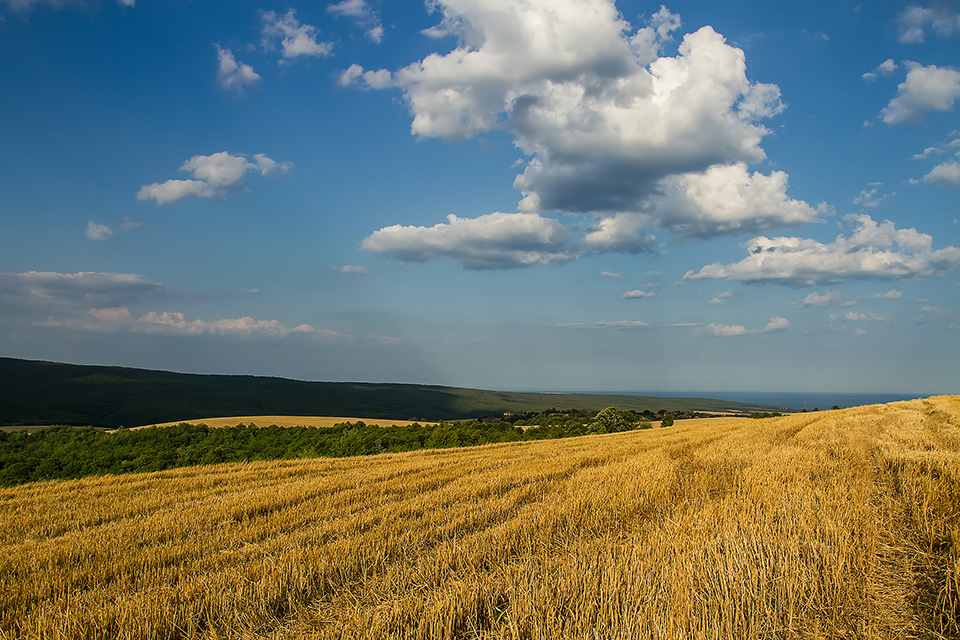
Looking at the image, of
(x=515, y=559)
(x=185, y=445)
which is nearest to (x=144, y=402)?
(x=185, y=445)

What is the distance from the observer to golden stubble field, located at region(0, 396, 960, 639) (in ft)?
13.8

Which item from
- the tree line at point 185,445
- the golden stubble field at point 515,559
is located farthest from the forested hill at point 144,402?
the golden stubble field at point 515,559

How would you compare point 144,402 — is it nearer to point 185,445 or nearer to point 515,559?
point 185,445

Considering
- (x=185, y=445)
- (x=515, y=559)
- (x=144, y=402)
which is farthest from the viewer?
(x=144, y=402)

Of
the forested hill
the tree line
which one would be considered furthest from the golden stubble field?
the forested hill

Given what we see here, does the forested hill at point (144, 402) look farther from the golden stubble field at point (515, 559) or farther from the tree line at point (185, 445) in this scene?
the golden stubble field at point (515, 559)

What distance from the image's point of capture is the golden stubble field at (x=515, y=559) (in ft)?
13.8

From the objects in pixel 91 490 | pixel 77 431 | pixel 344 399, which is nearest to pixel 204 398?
pixel 344 399

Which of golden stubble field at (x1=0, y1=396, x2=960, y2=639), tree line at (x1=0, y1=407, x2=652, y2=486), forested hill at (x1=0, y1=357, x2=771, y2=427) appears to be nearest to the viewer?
golden stubble field at (x1=0, y1=396, x2=960, y2=639)

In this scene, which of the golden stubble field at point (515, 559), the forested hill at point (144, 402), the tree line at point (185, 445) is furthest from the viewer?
the forested hill at point (144, 402)

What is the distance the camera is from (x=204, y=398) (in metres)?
159

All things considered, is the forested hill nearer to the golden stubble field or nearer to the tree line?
the tree line

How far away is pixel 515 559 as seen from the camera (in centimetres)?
608

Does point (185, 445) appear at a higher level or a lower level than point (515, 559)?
lower
